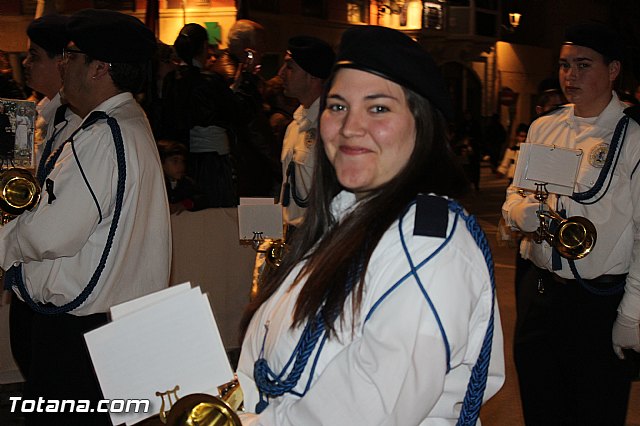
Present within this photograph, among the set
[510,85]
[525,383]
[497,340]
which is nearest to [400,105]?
[497,340]

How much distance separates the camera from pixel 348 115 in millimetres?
2207

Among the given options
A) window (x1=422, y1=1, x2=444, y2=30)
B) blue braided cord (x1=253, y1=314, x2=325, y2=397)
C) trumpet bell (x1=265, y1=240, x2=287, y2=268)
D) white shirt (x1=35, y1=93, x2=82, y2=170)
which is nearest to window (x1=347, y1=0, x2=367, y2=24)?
window (x1=422, y1=1, x2=444, y2=30)

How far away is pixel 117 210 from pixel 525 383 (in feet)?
7.11

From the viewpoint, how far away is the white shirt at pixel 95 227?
11.6ft

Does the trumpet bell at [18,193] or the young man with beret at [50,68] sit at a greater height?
the young man with beret at [50,68]

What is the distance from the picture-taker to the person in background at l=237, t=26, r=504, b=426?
195 cm

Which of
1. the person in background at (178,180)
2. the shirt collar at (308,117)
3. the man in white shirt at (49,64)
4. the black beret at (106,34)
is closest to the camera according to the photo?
the black beret at (106,34)

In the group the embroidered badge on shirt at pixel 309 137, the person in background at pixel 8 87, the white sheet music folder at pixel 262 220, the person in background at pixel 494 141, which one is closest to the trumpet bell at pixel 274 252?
the white sheet music folder at pixel 262 220

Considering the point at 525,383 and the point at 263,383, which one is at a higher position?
the point at 263,383

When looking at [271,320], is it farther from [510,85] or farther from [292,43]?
[510,85]

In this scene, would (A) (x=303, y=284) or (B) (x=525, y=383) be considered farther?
(B) (x=525, y=383)

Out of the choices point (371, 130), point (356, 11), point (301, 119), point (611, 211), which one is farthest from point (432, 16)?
point (371, 130)

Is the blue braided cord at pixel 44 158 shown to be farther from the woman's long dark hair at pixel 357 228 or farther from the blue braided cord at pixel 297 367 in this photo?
the blue braided cord at pixel 297 367

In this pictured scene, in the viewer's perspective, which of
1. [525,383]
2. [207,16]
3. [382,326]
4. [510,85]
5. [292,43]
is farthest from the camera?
[510,85]
